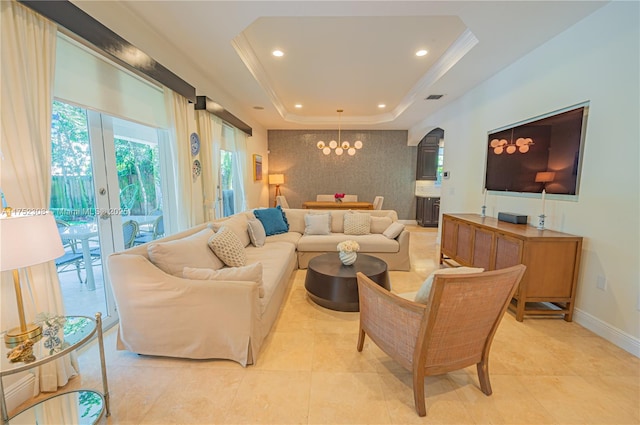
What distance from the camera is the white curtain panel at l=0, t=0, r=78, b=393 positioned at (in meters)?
1.46

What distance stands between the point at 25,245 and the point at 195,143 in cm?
249

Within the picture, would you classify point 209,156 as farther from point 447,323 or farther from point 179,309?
point 447,323

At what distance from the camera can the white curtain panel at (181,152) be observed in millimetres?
2977

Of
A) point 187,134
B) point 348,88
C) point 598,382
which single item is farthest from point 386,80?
point 598,382

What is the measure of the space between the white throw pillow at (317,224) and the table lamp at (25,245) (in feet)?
10.3

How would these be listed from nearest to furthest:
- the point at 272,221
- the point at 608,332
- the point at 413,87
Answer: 1. the point at 608,332
2. the point at 272,221
3. the point at 413,87

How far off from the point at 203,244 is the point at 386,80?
→ 3805mm

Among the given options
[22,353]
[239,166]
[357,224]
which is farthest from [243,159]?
[22,353]

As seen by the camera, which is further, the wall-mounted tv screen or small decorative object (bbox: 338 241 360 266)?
small decorative object (bbox: 338 241 360 266)

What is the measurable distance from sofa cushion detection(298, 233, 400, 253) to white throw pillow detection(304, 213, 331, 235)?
0.23m

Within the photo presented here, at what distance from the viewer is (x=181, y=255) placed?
2.14 meters

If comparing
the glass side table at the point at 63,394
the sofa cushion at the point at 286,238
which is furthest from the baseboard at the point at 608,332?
the glass side table at the point at 63,394

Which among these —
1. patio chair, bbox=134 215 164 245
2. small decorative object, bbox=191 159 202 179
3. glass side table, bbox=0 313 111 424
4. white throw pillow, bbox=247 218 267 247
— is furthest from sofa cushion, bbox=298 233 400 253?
glass side table, bbox=0 313 111 424

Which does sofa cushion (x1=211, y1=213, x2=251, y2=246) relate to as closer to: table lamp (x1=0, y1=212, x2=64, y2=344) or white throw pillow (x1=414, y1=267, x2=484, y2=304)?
table lamp (x1=0, y1=212, x2=64, y2=344)
